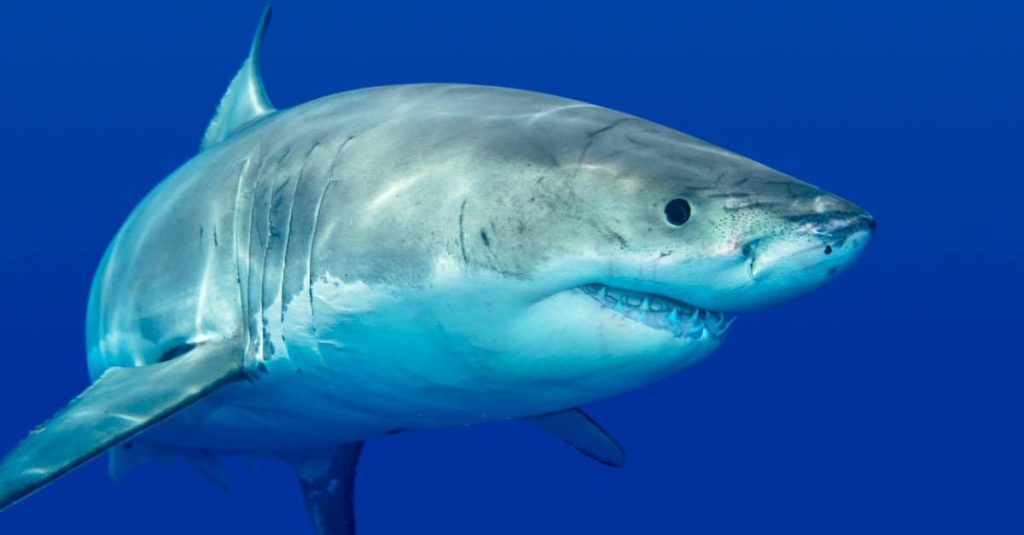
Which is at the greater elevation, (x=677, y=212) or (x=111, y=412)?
(x=677, y=212)

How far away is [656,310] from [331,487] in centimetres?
349

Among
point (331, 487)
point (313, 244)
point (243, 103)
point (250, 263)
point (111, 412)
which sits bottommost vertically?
point (331, 487)

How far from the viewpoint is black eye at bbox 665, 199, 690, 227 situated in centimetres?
259

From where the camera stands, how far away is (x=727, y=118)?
56531 mm

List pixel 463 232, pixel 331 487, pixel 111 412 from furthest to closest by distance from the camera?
pixel 331 487
pixel 111 412
pixel 463 232

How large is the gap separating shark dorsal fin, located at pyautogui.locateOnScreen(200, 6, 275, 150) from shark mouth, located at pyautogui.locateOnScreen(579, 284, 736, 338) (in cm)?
295

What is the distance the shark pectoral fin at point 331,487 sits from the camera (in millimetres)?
5566

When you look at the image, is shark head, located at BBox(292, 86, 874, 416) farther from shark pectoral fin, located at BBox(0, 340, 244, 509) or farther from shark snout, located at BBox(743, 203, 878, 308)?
shark pectoral fin, located at BBox(0, 340, 244, 509)

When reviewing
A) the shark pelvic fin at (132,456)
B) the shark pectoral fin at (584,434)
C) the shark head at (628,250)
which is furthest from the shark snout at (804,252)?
the shark pelvic fin at (132,456)

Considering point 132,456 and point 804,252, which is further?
point 132,456

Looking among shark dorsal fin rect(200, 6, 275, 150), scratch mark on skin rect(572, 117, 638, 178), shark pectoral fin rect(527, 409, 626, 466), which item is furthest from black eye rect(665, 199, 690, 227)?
shark dorsal fin rect(200, 6, 275, 150)

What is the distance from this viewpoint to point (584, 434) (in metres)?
5.65

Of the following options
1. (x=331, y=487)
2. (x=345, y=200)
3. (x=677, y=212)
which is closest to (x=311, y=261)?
(x=345, y=200)

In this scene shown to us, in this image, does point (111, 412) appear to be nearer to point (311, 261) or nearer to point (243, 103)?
point (311, 261)
